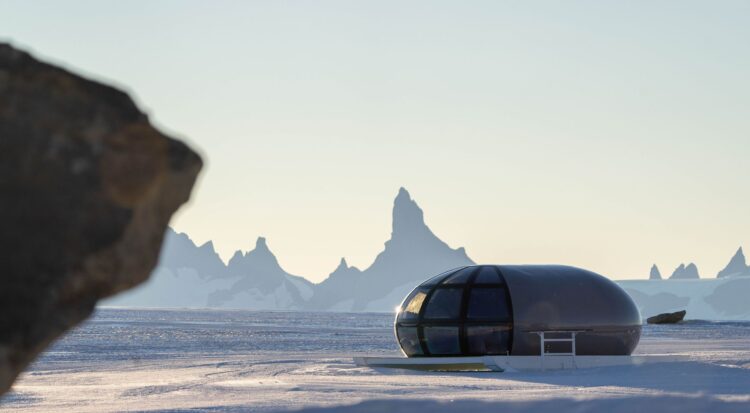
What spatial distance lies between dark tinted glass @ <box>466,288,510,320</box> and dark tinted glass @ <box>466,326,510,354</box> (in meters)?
0.32

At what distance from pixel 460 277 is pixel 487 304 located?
1412 millimetres

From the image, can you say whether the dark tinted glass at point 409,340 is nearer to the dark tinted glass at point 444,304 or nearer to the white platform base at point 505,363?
the dark tinted glass at point 444,304

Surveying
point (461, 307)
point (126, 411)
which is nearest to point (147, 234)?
point (126, 411)

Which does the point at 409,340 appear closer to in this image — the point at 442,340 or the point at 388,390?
the point at 442,340

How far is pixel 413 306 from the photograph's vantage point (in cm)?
3184

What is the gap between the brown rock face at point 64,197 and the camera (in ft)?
31.1

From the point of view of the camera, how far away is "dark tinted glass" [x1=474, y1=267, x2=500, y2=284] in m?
31.0

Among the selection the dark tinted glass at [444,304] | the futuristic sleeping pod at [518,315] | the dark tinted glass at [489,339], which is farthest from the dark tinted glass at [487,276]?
the dark tinted glass at [489,339]

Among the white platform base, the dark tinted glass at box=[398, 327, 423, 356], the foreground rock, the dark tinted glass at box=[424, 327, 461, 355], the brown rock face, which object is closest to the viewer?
the brown rock face

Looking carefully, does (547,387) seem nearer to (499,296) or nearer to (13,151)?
(499,296)

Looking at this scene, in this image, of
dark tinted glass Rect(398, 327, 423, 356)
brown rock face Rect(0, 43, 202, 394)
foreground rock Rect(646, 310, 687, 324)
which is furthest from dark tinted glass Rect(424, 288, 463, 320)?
foreground rock Rect(646, 310, 687, 324)

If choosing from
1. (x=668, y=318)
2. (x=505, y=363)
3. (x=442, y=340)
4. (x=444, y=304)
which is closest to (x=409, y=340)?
(x=442, y=340)

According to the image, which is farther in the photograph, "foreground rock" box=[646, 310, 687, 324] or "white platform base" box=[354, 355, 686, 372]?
"foreground rock" box=[646, 310, 687, 324]

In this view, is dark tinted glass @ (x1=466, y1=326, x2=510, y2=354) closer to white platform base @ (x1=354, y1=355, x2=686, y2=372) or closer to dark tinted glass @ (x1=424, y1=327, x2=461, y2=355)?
dark tinted glass @ (x1=424, y1=327, x2=461, y2=355)
